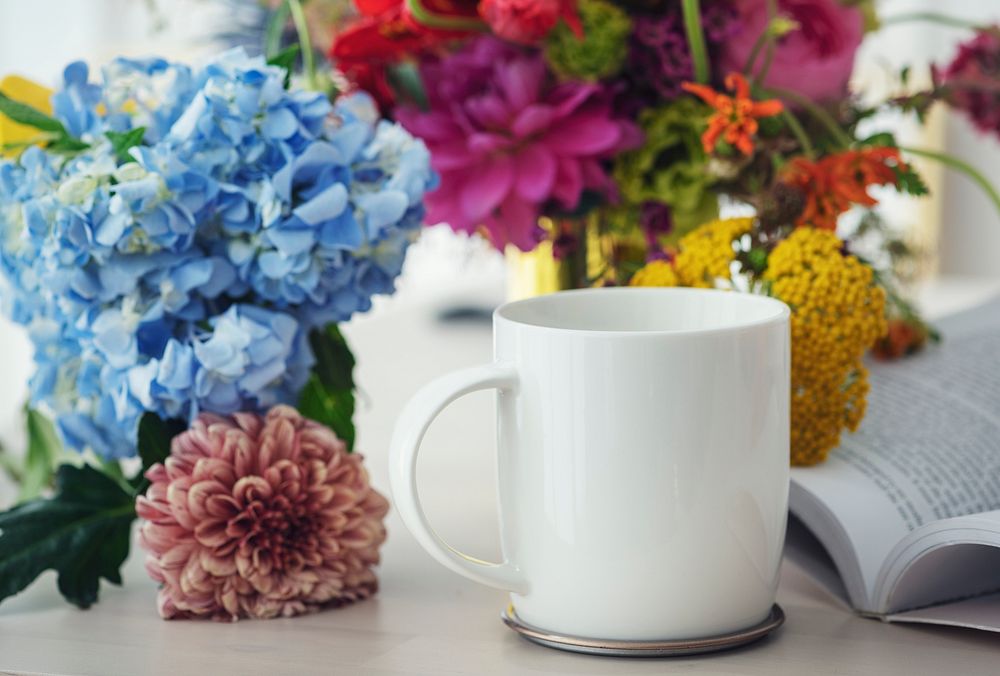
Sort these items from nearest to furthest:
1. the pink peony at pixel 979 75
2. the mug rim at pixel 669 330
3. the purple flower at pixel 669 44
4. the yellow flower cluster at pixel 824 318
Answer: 1. the mug rim at pixel 669 330
2. the yellow flower cluster at pixel 824 318
3. the purple flower at pixel 669 44
4. the pink peony at pixel 979 75

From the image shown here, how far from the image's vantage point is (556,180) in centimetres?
66

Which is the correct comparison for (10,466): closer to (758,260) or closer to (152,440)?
(152,440)

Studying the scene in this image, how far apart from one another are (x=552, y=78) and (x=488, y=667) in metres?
0.36

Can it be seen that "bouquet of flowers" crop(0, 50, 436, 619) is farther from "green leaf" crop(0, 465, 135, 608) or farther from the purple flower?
the purple flower

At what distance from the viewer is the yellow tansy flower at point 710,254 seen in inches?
22.1

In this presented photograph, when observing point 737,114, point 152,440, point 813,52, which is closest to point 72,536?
point 152,440

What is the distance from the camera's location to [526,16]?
1.98ft

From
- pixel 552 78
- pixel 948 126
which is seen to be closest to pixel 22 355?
pixel 552 78

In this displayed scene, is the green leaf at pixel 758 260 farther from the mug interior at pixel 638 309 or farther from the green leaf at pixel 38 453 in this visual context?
the green leaf at pixel 38 453

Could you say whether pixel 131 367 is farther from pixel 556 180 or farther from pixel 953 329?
pixel 953 329

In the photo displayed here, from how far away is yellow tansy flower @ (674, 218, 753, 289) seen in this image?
1.84 feet

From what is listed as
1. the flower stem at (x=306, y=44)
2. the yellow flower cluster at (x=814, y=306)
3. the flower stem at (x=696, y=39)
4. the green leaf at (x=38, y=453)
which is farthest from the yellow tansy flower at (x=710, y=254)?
the green leaf at (x=38, y=453)

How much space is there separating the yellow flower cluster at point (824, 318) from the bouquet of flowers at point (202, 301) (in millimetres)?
175

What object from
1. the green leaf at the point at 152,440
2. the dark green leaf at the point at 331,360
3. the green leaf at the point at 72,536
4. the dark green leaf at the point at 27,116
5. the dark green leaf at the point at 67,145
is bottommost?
the green leaf at the point at 72,536
